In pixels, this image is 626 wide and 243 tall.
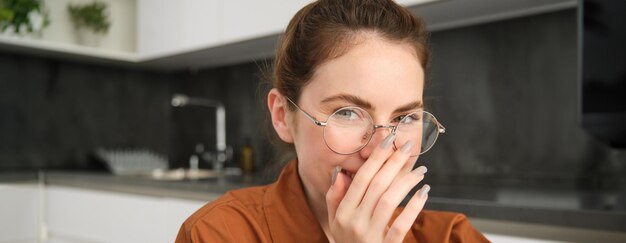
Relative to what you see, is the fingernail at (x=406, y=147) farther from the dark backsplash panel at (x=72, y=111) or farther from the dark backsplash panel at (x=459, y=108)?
the dark backsplash panel at (x=72, y=111)

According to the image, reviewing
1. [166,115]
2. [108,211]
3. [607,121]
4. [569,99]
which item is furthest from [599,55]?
[166,115]

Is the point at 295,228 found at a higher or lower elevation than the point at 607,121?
lower

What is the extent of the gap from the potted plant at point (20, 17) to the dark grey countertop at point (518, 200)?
3.23 ft

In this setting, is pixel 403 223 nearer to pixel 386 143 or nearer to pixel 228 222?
pixel 386 143

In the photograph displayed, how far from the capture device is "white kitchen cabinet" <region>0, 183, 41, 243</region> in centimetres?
225

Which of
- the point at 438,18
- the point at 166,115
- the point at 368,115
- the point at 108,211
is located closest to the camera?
the point at 368,115

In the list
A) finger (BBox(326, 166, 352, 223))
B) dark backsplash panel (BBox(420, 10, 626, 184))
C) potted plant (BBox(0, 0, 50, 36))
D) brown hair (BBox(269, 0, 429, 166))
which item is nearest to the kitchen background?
dark backsplash panel (BBox(420, 10, 626, 184))

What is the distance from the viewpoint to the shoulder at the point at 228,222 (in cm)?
86


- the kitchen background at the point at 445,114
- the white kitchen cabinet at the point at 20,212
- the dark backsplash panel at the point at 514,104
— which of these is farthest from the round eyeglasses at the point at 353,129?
the white kitchen cabinet at the point at 20,212

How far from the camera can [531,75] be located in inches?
71.6

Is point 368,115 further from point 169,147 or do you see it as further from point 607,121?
point 169,147

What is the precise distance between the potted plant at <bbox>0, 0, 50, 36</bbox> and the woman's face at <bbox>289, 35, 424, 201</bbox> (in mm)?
1992

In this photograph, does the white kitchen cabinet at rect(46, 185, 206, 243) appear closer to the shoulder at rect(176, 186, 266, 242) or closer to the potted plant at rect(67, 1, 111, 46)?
the potted plant at rect(67, 1, 111, 46)

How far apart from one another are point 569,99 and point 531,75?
0.48 feet
